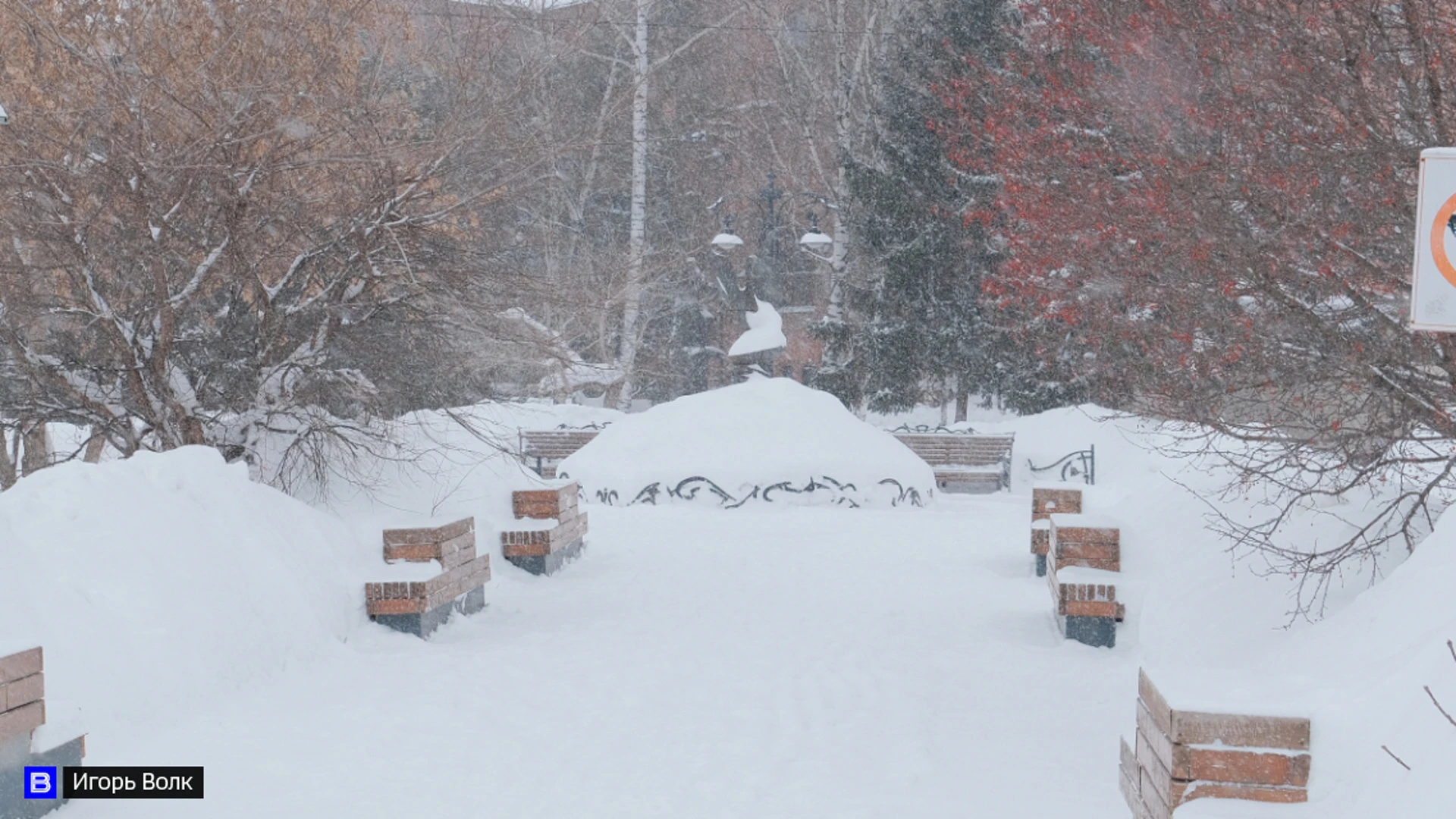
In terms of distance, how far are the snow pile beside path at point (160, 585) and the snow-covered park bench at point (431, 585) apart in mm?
154

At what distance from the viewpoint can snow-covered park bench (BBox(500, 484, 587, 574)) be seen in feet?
31.3

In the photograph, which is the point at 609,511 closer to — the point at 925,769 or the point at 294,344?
the point at 294,344

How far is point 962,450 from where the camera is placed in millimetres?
19469

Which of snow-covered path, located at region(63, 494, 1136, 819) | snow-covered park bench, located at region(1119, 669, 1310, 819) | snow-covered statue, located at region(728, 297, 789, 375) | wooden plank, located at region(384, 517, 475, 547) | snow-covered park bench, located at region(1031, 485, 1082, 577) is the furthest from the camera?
snow-covered statue, located at region(728, 297, 789, 375)

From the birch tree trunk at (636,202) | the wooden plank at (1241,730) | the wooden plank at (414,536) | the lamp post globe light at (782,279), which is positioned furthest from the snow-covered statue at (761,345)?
the wooden plank at (1241,730)

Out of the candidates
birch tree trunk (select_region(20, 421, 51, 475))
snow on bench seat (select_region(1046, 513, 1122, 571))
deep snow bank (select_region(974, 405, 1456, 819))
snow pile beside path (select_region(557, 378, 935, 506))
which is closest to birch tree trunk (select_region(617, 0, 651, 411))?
snow pile beside path (select_region(557, 378, 935, 506))

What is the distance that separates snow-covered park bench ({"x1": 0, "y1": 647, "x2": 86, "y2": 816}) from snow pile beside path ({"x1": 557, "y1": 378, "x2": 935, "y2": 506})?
11206 millimetres

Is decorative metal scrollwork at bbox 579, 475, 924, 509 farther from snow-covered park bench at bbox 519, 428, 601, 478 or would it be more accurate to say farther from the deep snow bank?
the deep snow bank

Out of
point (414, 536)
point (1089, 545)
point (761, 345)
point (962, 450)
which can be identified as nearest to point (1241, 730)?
point (1089, 545)

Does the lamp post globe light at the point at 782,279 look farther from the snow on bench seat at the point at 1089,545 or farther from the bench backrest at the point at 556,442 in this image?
the snow on bench seat at the point at 1089,545

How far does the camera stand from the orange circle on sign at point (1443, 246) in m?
3.57

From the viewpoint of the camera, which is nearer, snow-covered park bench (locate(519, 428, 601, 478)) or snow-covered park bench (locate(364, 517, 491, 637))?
snow-covered park bench (locate(364, 517, 491, 637))

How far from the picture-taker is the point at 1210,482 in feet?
27.9

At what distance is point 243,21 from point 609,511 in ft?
24.8
